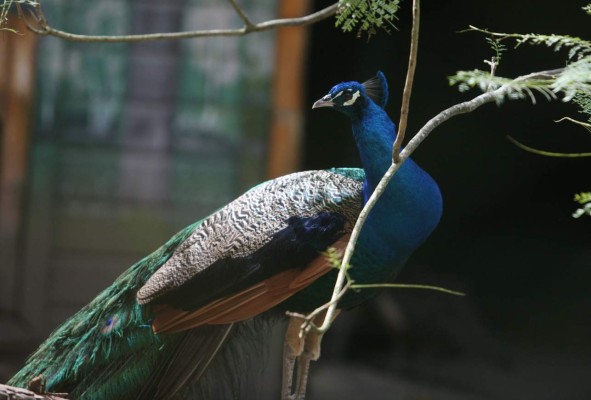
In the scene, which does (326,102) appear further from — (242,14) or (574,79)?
(574,79)

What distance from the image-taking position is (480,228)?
12.0 ft

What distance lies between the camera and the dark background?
345 cm

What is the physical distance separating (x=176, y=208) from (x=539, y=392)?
4.70 ft

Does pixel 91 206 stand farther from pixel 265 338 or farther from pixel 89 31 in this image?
pixel 265 338

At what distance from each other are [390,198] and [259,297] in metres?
0.27

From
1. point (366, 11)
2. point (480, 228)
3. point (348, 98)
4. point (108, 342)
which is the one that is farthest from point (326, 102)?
point (480, 228)

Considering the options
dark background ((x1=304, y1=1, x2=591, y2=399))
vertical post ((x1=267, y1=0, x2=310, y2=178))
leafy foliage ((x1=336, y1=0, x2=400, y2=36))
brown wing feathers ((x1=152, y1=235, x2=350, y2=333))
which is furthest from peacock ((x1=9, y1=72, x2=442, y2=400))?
dark background ((x1=304, y1=1, x2=591, y2=399))

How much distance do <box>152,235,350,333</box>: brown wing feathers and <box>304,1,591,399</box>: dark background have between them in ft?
5.66

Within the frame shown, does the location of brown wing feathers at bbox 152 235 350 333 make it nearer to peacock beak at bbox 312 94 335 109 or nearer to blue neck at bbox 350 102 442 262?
blue neck at bbox 350 102 442 262

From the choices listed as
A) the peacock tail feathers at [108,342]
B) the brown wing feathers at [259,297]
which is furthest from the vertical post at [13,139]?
the brown wing feathers at [259,297]

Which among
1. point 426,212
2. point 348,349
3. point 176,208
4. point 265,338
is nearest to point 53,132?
point 176,208

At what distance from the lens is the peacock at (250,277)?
1.72 m

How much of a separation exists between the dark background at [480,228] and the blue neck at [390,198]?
5.34ft

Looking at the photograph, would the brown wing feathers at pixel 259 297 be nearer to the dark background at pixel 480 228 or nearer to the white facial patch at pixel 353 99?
the white facial patch at pixel 353 99
